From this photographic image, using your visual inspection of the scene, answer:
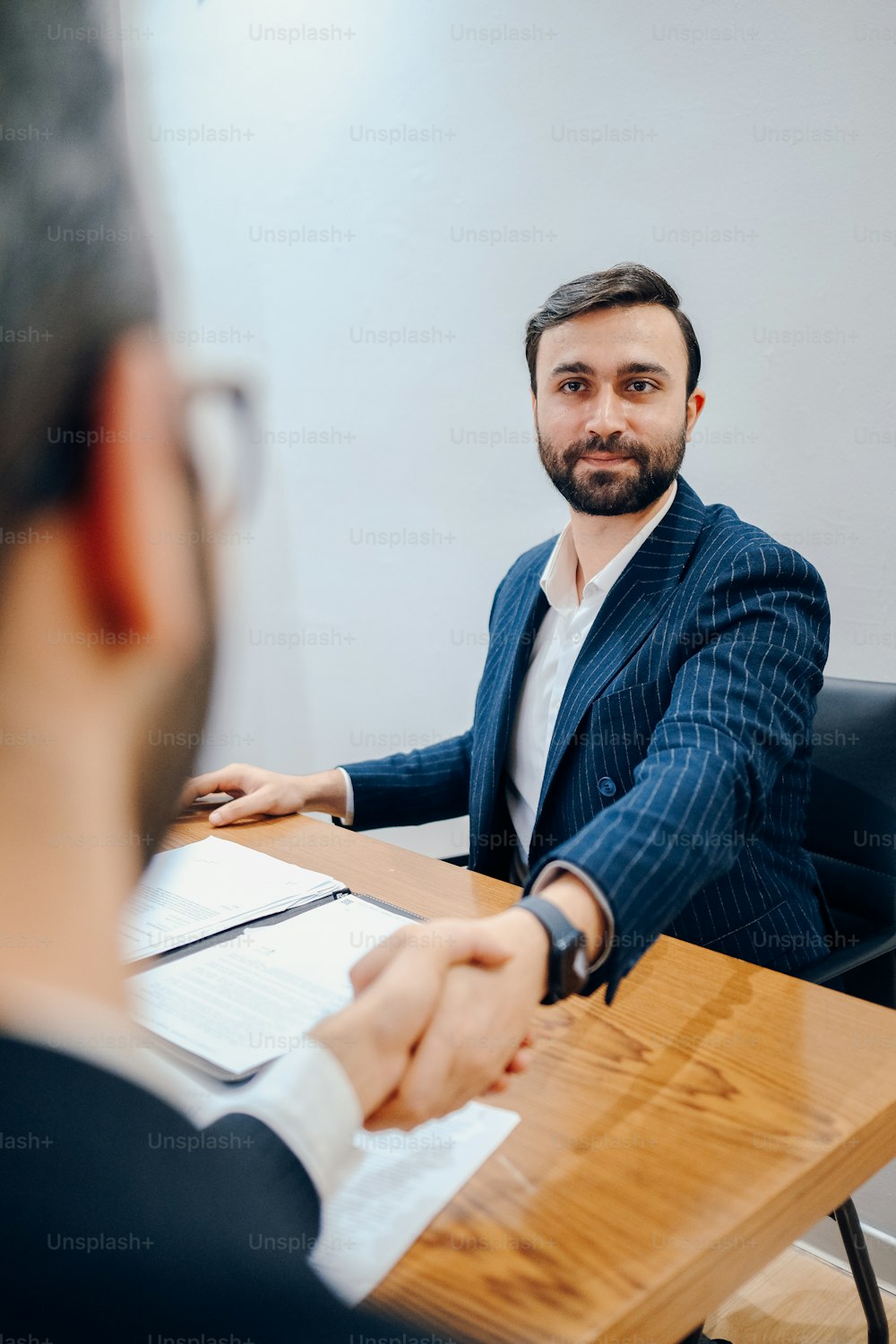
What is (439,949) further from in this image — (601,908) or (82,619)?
(82,619)

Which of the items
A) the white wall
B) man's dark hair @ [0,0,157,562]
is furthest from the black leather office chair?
man's dark hair @ [0,0,157,562]

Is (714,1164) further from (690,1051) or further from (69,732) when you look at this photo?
(69,732)

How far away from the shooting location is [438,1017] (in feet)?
1.98

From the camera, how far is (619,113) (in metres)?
2.15

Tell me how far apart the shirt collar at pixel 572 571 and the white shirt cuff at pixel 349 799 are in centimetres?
48

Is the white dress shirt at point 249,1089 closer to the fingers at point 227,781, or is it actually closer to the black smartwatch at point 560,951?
the black smartwatch at point 560,951

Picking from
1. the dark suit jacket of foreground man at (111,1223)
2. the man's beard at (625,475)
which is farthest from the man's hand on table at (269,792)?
the dark suit jacket of foreground man at (111,1223)

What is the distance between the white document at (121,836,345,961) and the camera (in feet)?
3.56

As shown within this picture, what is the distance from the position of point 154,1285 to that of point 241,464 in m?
0.20

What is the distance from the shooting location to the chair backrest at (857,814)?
1.45m

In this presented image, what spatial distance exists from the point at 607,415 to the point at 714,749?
2.54 ft

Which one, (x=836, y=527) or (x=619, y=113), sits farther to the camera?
(x=619, y=113)

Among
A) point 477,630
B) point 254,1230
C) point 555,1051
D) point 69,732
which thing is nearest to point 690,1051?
point 555,1051

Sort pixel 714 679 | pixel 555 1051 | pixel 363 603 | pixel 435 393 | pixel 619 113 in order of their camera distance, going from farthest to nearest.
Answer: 1. pixel 363 603
2. pixel 435 393
3. pixel 619 113
4. pixel 714 679
5. pixel 555 1051
